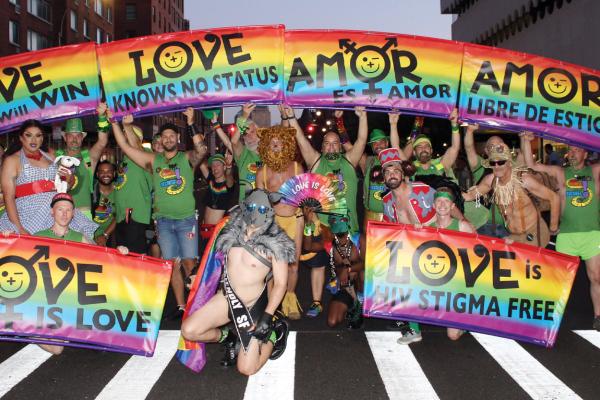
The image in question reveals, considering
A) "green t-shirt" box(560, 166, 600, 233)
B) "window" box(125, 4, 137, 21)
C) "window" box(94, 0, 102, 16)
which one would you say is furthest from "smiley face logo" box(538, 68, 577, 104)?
"window" box(125, 4, 137, 21)

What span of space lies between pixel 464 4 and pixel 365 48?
43604 millimetres

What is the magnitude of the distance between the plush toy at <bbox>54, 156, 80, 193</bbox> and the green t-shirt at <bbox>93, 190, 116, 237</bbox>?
2.26 metres

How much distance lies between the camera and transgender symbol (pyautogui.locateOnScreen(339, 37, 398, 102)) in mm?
6777

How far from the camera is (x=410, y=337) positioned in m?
6.35

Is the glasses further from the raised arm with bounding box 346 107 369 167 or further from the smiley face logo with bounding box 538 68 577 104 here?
the smiley face logo with bounding box 538 68 577 104

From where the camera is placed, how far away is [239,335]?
17.1ft

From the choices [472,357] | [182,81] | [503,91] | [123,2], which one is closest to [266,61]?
[182,81]

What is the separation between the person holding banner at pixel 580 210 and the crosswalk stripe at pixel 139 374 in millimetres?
4782

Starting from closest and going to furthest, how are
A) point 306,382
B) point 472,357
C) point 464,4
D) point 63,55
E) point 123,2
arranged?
point 306,382 → point 472,357 → point 63,55 → point 464,4 → point 123,2

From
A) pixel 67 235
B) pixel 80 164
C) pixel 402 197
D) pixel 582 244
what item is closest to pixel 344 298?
pixel 402 197

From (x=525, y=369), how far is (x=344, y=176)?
3216mm

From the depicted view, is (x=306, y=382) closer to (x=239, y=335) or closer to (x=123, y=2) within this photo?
(x=239, y=335)

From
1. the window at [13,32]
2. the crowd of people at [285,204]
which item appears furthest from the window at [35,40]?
the crowd of people at [285,204]

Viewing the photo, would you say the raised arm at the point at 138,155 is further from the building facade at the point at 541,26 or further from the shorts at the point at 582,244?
the building facade at the point at 541,26
